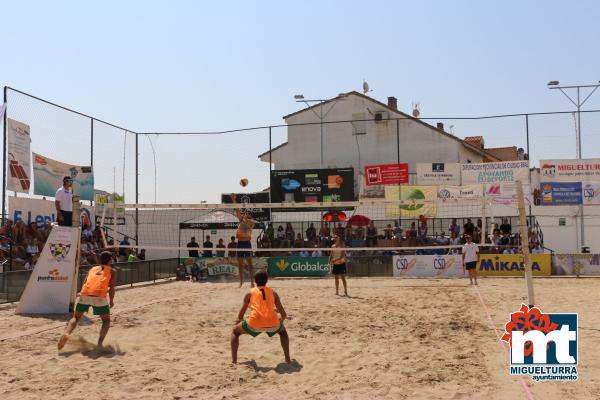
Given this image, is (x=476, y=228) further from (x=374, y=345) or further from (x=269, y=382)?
(x=269, y=382)

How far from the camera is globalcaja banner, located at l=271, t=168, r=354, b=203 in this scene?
2766 centimetres

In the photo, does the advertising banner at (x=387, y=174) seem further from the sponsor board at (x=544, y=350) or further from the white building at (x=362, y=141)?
the sponsor board at (x=544, y=350)

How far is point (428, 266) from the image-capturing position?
22.1 m

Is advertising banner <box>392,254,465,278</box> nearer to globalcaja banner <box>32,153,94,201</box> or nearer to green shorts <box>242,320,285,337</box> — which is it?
globalcaja banner <box>32,153,94,201</box>

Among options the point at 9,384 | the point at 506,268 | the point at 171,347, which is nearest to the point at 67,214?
the point at 171,347

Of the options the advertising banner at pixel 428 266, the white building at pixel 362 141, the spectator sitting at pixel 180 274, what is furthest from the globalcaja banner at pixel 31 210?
the white building at pixel 362 141

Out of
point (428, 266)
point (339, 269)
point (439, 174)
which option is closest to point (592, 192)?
point (439, 174)

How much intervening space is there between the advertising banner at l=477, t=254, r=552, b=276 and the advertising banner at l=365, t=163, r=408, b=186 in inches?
230

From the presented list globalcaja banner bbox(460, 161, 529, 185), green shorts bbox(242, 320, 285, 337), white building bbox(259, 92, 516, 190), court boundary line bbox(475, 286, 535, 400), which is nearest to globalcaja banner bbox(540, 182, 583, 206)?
globalcaja banner bbox(460, 161, 529, 185)

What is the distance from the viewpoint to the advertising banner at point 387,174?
2609cm

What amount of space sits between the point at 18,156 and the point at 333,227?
48.5 feet

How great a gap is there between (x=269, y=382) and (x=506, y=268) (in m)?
17.0

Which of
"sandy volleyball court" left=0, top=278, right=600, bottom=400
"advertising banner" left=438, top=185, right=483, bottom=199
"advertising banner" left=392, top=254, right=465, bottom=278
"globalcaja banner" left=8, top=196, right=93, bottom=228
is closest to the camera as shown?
"sandy volleyball court" left=0, top=278, right=600, bottom=400

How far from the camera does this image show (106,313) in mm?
8352
